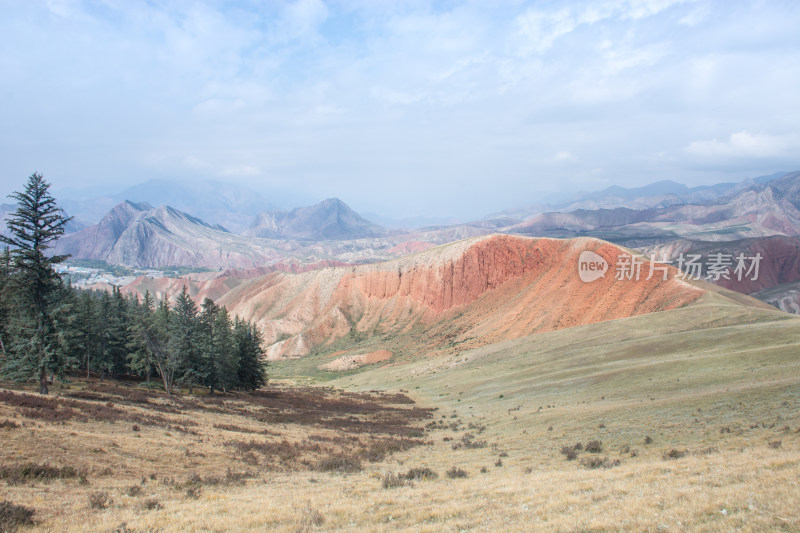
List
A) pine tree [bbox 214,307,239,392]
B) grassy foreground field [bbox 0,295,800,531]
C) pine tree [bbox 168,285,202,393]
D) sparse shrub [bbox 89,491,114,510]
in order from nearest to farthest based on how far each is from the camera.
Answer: grassy foreground field [bbox 0,295,800,531] → sparse shrub [bbox 89,491,114,510] → pine tree [bbox 168,285,202,393] → pine tree [bbox 214,307,239,392]

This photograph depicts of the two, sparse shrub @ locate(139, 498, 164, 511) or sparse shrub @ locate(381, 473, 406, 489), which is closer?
sparse shrub @ locate(139, 498, 164, 511)

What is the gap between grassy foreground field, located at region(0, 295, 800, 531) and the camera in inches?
431

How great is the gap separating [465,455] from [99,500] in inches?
658

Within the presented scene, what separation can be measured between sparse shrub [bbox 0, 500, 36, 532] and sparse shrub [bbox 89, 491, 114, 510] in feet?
4.80

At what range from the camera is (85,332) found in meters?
54.0

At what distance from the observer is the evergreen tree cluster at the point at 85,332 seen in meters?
29.7

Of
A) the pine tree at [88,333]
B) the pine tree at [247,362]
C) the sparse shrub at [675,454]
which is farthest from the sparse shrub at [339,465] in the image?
the pine tree at [88,333]

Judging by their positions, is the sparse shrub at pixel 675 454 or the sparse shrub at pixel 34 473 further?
→ the sparse shrub at pixel 675 454

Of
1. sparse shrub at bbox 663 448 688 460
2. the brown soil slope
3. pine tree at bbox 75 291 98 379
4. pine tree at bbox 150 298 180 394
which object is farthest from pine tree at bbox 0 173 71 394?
the brown soil slope

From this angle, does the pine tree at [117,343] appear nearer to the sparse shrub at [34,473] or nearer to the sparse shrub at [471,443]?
the sparse shrub at [34,473]

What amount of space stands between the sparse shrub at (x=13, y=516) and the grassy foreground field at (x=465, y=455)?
27cm

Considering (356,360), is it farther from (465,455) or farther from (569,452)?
(569,452)

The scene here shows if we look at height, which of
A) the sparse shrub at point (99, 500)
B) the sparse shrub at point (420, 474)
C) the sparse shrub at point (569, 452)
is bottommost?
the sparse shrub at point (569, 452)

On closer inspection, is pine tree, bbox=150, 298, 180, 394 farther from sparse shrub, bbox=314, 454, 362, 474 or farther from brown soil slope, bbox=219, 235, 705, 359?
brown soil slope, bbox=219, 235, 705, 359
